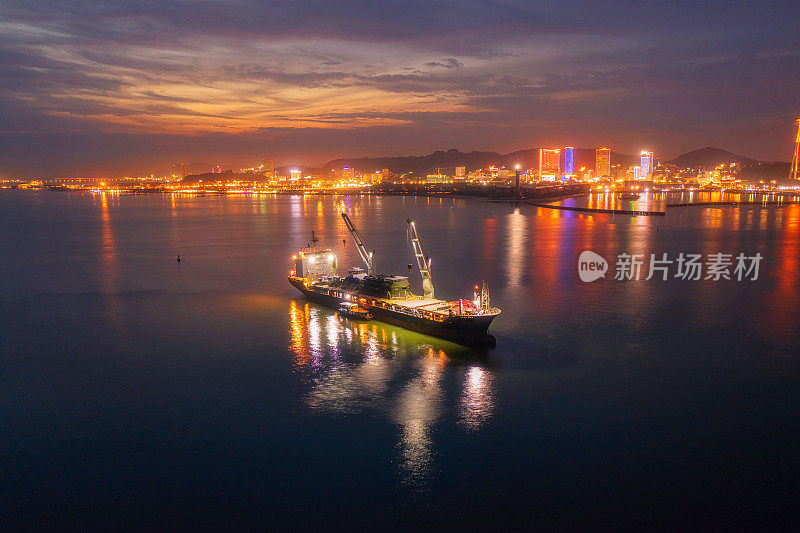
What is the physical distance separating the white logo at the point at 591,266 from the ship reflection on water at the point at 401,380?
1654 centimetres

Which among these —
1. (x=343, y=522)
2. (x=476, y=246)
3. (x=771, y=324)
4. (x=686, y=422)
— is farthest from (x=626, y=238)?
(x=343, y=522)

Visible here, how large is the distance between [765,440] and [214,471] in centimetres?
1299

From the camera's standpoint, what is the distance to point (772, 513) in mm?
10836

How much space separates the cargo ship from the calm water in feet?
2.21

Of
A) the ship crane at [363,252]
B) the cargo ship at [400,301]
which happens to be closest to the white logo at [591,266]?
the cargo ship at [400,301]

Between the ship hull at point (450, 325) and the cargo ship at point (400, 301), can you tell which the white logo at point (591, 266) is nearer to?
the cargo ship at point (400, 301)

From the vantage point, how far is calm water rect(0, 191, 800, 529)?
11.3 m

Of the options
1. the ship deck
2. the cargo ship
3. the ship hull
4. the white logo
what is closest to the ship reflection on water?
the ship hull

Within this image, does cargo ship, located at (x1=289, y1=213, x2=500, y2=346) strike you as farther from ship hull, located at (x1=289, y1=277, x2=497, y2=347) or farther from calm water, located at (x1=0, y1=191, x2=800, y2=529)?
calm water, located at (x1=0, y1=191, x2=800, y2=529)

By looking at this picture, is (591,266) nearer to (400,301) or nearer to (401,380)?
(400,301)

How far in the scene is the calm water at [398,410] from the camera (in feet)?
37.0

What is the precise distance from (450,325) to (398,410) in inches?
229

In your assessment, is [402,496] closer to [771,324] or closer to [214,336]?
[214,336]

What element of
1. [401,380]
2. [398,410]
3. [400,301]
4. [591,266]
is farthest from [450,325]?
[591,266]
